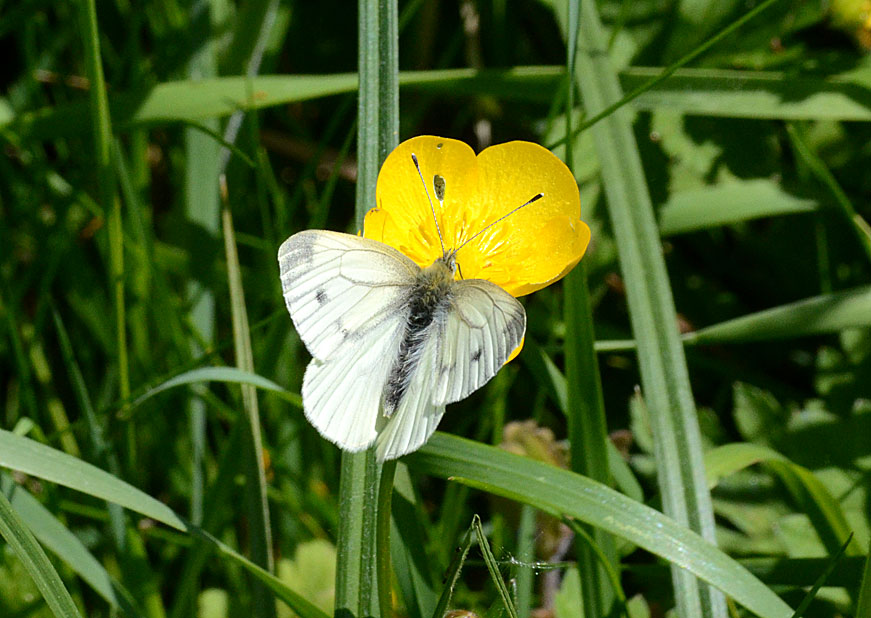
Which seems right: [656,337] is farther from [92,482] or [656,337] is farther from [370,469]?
[92,482]

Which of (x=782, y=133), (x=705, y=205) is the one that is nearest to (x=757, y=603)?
(x=705, y=205)

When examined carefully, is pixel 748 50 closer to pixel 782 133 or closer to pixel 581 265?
pixel 782 133

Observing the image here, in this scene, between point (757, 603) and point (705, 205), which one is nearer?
point (757, 603)

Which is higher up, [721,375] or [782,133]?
[782,133]

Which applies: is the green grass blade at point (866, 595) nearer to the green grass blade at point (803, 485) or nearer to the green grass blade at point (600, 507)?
the green grass blade at point (600, 507)

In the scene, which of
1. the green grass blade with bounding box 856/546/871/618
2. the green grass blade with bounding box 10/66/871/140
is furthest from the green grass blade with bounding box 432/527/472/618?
the green grass blade with bounding box 10/66/871/140

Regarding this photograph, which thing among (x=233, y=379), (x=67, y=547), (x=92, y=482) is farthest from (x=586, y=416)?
(x=67, y=547)

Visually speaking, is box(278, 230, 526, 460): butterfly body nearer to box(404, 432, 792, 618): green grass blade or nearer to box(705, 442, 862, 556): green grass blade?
box(404, 432, 792, 618): green grass blade

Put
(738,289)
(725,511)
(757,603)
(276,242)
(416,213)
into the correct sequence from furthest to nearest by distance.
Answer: (738,289) < (276,242) < (725,511) < (416,213) < (757,603)
